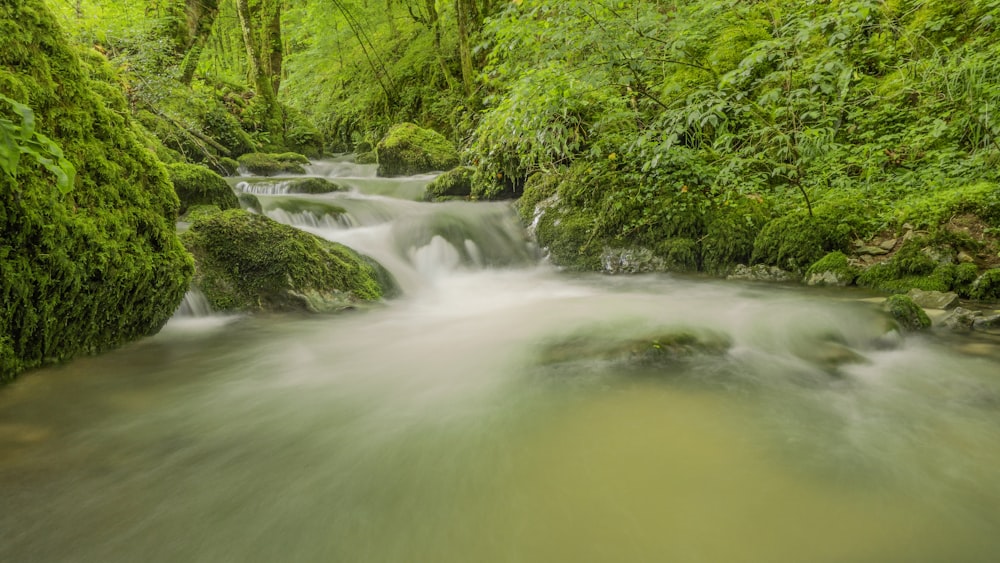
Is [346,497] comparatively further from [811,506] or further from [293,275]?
[293,275]

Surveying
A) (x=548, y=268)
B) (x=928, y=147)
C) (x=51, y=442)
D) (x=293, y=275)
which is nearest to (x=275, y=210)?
(x=293, y=275)

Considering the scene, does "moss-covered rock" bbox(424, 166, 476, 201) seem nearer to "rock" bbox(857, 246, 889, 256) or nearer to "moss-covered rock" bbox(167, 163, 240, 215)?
"moss-covered rock" bbox(167, 163, 240, 215)

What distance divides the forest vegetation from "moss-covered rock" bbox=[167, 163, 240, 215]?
150 mm

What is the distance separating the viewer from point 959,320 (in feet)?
10.5

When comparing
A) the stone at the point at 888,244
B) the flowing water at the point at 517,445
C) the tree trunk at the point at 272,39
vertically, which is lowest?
the flowing water at the point at 517,445

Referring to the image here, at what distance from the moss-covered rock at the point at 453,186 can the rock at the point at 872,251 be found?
18.9 feet

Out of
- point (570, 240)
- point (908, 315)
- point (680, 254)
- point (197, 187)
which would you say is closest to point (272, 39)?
point (197, 187)

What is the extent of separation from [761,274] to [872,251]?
3.25ft

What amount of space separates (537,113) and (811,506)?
178 inches

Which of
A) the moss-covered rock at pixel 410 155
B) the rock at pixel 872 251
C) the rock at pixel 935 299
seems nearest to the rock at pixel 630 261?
the rock at pixel 872 251

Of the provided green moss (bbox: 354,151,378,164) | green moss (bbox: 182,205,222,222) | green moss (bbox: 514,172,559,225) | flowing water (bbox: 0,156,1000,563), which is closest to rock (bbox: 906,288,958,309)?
flowing water (bbox: 0,156,1000,563)

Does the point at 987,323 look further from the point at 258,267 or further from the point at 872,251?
the point at 258,267

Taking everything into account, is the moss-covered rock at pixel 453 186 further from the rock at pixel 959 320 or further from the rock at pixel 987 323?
the rock at pixel 987 323

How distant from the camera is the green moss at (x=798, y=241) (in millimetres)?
4785
